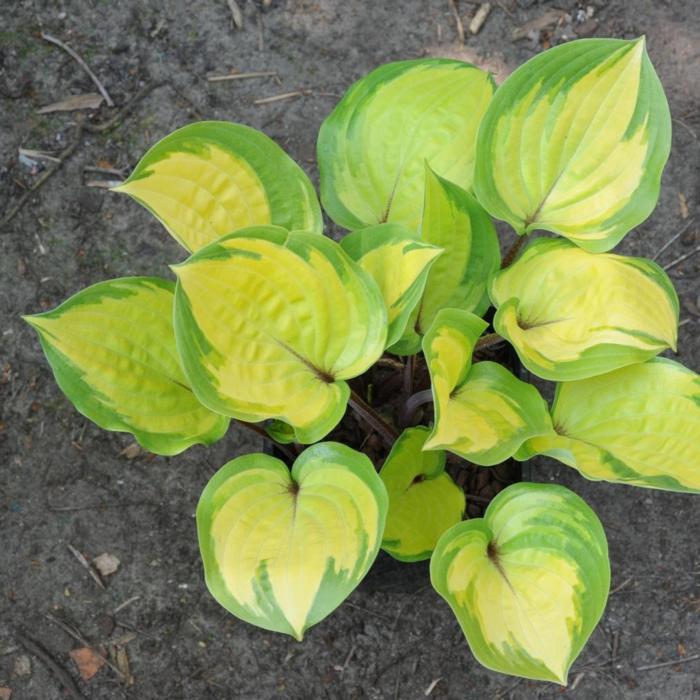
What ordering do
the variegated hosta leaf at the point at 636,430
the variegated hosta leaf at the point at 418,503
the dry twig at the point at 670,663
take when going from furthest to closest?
the dry twig at the point at 670,663 < the variegated hosta leaf at the point at 418,503 < the variegated hosta leaf at the point at 636,430

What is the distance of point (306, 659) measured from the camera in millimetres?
1375

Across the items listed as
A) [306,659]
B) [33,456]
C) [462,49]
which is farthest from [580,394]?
[33,456]

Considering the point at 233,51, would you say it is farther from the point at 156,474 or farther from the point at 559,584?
the point at 559,584

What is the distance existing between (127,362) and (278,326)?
18cm

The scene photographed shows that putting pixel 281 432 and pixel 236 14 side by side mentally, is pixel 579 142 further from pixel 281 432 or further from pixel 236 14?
pixel 236 14

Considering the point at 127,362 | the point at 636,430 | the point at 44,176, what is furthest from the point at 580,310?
the point at 44,176

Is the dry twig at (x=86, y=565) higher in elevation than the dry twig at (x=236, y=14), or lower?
lower

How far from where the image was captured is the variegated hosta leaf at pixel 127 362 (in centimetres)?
85

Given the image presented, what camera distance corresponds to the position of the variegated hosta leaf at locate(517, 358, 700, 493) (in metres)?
0.90

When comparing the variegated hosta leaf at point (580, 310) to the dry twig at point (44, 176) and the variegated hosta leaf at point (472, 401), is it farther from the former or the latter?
the dry twig at point (44, 176)

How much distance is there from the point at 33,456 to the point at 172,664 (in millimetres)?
437

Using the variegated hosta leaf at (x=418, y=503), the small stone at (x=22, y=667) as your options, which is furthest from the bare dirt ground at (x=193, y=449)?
the variegated hosta leaf at (x=418, y=503)

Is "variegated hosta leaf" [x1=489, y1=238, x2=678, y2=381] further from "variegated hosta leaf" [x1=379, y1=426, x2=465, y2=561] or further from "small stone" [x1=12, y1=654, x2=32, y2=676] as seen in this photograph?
"small stone" [x1=12, y1=654, x2=32, y2=676]

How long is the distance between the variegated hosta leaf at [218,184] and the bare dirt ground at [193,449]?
577 millimetres
